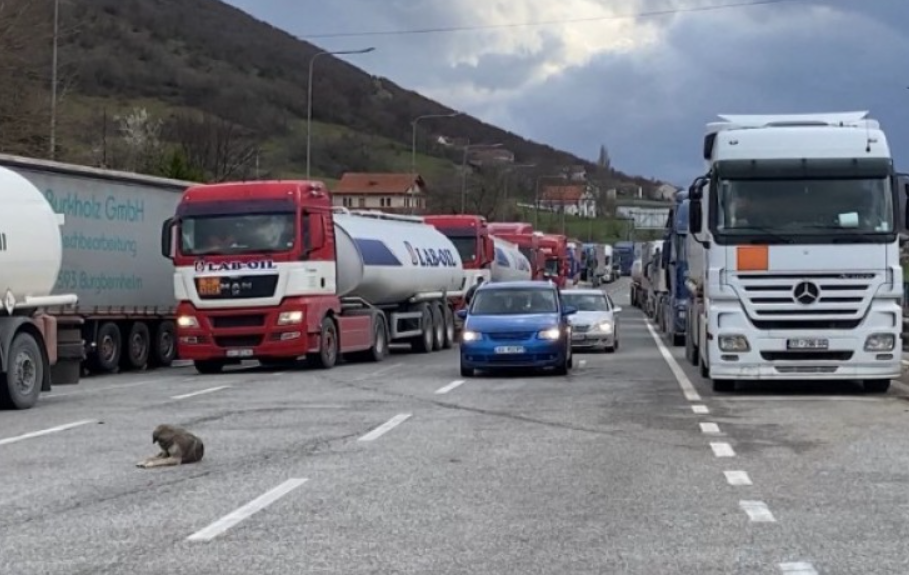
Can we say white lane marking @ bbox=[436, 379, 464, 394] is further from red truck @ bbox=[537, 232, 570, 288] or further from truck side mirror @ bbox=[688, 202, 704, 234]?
red truck @ bbox=[537, 232, 570, 288]

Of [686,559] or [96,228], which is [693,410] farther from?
[96,228]

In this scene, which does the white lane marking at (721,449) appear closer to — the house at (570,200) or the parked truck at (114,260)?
the parked truck at (114,260)

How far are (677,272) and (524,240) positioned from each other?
68.2 feet

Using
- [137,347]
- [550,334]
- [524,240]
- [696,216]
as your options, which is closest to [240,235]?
[137,347]

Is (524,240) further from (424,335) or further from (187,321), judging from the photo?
(187,321)

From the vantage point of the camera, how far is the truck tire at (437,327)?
129 feet

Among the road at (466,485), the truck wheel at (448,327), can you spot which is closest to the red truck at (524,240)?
the truck wheel at (448,327)

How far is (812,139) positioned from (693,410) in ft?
13.9

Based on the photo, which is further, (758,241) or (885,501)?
(758,241)

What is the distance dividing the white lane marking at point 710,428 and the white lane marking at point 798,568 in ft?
24.5

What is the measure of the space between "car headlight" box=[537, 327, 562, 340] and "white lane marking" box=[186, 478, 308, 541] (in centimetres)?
1316

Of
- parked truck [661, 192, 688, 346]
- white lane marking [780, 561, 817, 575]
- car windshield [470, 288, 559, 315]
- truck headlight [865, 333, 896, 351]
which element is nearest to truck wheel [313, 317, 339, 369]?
car windshield [470, 288, 559, 315]

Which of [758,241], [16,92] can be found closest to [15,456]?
[758,241]

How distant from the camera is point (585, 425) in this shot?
1734 cm
